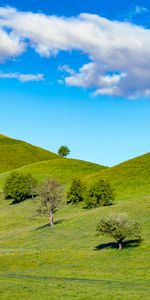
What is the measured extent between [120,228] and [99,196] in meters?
41.6

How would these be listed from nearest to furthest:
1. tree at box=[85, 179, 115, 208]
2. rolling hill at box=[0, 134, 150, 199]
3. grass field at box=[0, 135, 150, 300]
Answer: grass field at box=[0, 135, 150, 300], tree at box=[85, 179, 115, 208], rolling hill at box=[0, 134, 150, 199]

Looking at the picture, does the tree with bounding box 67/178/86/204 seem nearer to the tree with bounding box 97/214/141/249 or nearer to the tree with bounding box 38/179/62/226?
the tree with bounding box 38/179/62/226

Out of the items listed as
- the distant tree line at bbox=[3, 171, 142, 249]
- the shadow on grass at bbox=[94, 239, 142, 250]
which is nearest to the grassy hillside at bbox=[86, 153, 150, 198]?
the distant tree line at bbox=[3, 171, 142, 249]

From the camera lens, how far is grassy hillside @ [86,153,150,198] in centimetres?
12375

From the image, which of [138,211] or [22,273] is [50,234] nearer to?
[138,211]

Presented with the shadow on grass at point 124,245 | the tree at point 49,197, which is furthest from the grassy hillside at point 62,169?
the shadow on grass at point 124,245

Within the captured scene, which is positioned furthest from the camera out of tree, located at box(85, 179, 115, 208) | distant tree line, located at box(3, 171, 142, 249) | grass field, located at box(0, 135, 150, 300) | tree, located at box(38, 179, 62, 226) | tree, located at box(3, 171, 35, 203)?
tree, located at box(3, 171, 35, 203)

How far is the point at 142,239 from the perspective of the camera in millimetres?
71500

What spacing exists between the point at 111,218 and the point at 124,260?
1004 cm

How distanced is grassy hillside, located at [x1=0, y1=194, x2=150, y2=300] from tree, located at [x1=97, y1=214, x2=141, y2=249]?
6.59 ft

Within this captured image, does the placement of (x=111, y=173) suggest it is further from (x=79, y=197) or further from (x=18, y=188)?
(x=79, y=197)

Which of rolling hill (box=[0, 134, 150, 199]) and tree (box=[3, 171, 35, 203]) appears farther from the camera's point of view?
tree (box=[3, 171, 35, 203])

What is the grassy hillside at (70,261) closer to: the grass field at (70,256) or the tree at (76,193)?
the grass field at (70,256)

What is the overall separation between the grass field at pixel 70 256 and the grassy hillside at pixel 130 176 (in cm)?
34
